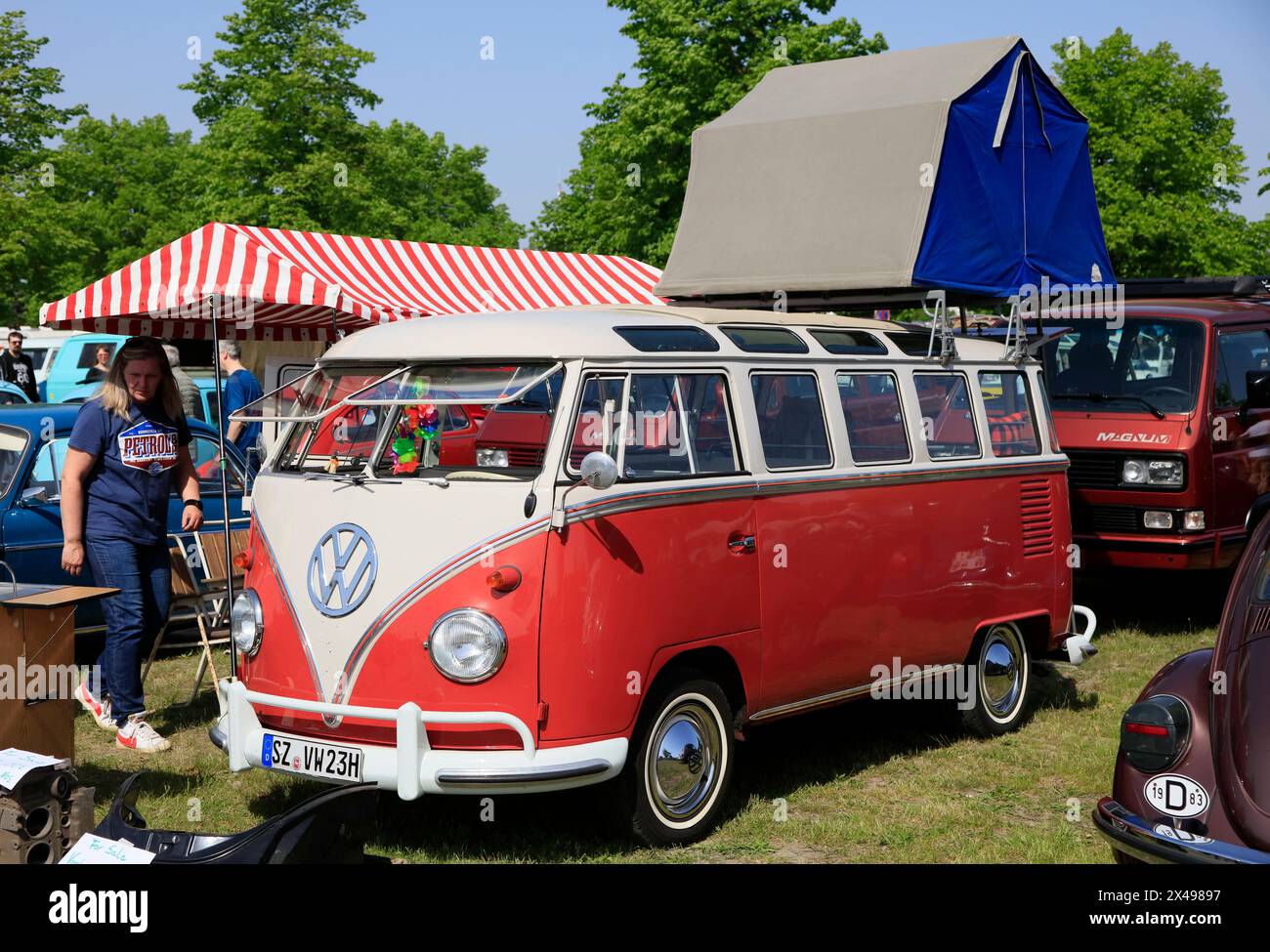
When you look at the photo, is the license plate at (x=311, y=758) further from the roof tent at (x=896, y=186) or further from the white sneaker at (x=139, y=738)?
the roof tent at (x=896, y=186)

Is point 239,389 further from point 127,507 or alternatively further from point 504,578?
point 504,578

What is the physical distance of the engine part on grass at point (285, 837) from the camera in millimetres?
4301

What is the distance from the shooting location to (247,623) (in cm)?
616

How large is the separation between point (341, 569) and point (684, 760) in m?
1.71

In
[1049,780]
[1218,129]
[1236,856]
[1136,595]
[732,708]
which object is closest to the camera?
[1236,856]

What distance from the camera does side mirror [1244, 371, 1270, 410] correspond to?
1077 cm

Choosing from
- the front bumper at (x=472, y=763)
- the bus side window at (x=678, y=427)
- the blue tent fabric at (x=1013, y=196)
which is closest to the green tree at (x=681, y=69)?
the blue tent fabric at (x=1013, y=196)

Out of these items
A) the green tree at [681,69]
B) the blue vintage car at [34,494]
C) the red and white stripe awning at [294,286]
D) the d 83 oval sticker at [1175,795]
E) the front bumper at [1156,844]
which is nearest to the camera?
the front bumper at [1156,844]

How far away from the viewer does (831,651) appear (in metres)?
6.84

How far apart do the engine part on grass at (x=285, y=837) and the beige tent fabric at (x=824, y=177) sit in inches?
215

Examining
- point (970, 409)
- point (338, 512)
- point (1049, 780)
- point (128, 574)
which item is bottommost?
point (1049, 780)
